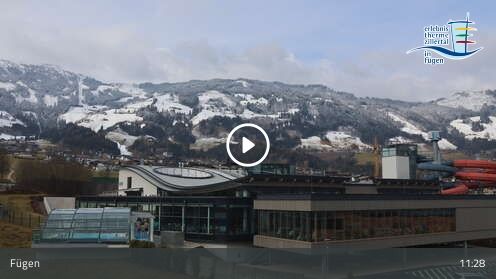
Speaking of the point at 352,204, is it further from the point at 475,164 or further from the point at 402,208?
the point at 475,164

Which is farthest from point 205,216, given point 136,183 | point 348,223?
point 136,183

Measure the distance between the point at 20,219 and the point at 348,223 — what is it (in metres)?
51.0

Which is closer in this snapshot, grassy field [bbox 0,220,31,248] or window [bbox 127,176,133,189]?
grassy field [bbox 0,220,31,248]

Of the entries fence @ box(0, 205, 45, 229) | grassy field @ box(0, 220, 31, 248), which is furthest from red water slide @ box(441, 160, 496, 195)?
grassy field @ box(0, 220, 31, 248)

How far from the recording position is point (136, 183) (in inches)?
3501

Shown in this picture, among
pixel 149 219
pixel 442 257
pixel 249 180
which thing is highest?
pixel 249 180

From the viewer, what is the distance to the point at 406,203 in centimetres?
6019

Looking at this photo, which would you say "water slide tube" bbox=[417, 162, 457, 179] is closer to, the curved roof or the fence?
the curved roof

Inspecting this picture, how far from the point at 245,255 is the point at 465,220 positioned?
31.3 meters

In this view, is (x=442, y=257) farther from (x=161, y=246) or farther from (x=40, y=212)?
(x=40, y=212)

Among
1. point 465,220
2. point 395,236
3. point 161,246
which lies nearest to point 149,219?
point 161,246

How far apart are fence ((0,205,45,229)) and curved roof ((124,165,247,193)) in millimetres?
17214

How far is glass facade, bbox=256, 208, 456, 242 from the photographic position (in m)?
51.5

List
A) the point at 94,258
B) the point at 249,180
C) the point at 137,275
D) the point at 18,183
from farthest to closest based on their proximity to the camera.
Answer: the point at 18,183, the point at 249,180, the point at 94,258, the point at 137,275
